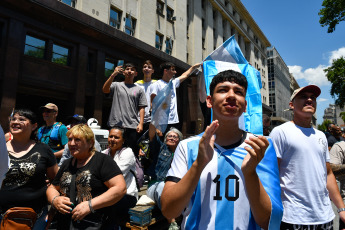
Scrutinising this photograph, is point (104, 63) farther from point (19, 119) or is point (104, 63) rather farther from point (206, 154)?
point (206, 154)

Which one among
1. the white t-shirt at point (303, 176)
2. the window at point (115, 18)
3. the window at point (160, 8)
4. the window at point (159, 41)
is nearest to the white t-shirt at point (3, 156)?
the white t-shirt at point (303, 176)

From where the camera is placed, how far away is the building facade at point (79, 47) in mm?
10438

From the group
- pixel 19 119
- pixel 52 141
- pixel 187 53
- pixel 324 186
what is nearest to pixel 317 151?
pixel 324 186

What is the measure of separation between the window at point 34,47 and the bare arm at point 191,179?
42.8 ft

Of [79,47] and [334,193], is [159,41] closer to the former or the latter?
[79,47]

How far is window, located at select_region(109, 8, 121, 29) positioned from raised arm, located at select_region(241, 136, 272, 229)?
1610cm

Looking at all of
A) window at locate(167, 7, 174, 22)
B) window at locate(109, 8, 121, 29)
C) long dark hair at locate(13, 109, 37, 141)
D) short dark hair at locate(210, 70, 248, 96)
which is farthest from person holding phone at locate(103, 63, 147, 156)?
window at locate(167, 7, 174, 22)

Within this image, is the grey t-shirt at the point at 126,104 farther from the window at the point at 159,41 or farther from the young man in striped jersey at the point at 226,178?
the window at the point at 159,41

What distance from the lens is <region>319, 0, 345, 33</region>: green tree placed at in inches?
672

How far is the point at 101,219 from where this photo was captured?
2506 millimetres

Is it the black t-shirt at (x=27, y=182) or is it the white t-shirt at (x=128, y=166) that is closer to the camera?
the black t-shirt at (x=27, y=182)

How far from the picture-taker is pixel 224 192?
1384 mm

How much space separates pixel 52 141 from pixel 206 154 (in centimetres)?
386

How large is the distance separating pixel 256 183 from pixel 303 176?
1558mm
